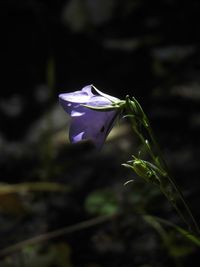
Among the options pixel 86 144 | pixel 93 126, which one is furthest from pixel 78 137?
pixel 86 144

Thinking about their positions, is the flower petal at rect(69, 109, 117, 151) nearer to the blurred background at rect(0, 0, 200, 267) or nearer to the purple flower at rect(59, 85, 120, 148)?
the purple flower at rect(59, 85, 120, 148)

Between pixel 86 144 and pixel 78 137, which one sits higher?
pixel 78 137

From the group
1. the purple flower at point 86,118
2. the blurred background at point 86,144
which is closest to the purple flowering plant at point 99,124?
the purple flower at point 86,118

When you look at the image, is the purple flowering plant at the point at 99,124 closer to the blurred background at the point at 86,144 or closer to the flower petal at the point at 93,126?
the flower petal at the point at 93,126

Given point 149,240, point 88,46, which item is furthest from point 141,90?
point 149,240

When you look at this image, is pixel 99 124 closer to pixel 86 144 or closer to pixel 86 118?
pixel 86 118
